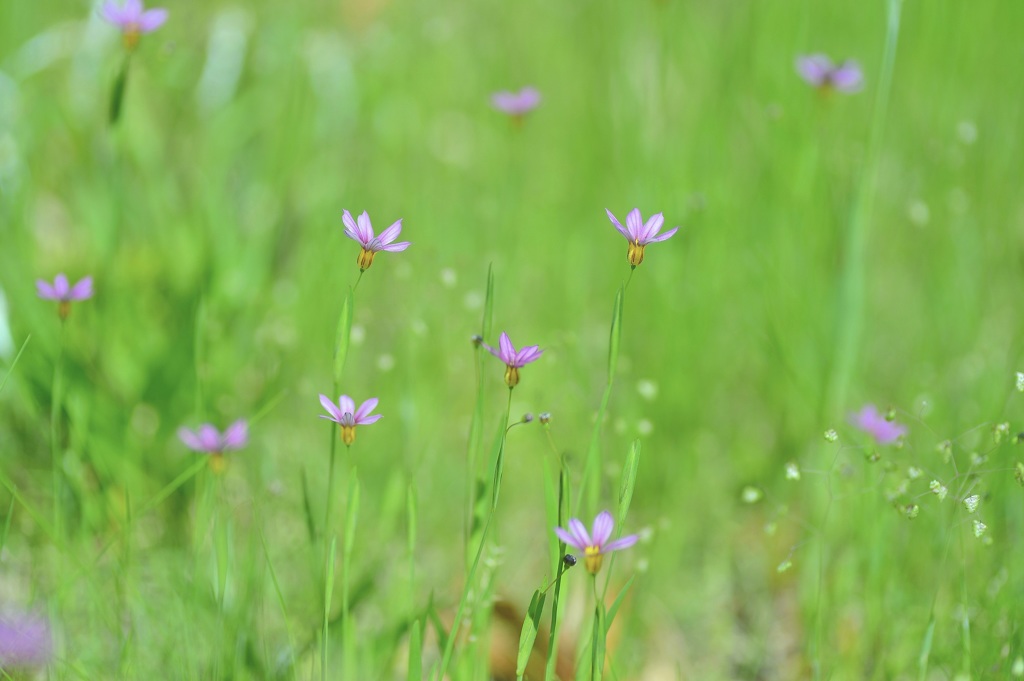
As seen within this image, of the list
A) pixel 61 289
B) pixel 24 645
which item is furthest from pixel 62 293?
pixel 24 645

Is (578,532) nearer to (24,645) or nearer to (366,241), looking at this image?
(366,241)

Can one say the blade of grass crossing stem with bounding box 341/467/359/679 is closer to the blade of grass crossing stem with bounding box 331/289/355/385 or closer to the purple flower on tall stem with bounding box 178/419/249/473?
the blade of grass crossing stem with bounding box 331/289/355/385

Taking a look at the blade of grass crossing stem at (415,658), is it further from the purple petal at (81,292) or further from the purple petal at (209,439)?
the purple petal at (81,292)

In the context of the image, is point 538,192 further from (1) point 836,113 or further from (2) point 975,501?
(2) point 975,501

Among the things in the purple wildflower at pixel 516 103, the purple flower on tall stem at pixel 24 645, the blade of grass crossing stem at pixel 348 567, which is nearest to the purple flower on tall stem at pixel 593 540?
the blade of grass crossing stem at pixel 348 567

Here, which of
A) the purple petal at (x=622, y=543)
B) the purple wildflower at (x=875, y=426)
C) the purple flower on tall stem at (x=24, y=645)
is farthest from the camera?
the purple wildflower at (x=875, y=426)

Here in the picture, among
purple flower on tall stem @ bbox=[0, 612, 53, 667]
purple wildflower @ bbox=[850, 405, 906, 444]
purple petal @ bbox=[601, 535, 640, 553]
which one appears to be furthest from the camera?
purple wildflower @ bbox=[850, 405, 906, 444]

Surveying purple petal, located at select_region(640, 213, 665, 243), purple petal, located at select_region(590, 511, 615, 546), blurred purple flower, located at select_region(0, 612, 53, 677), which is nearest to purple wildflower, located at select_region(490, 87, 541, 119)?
purple petal, located at select_region(640, 213, 665, 243)
